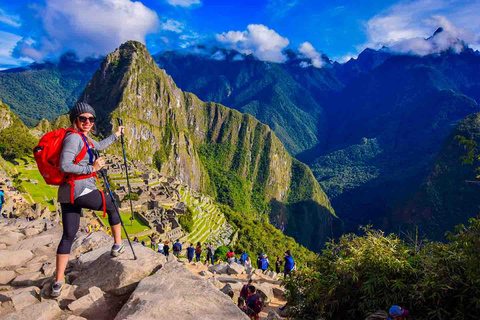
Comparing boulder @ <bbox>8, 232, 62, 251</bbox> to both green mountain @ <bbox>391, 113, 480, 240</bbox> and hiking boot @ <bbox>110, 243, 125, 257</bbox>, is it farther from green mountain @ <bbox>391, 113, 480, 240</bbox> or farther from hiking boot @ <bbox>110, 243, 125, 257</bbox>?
green mountain @ <bbox>391, 113, 480, 240</bbox>

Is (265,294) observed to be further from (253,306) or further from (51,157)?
(51,157)

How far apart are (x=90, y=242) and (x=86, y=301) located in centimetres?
377

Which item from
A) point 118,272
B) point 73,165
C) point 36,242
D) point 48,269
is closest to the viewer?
point 73,165

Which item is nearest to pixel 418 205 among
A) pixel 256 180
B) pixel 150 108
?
pixel 256 180

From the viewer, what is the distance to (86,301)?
13.4 feet

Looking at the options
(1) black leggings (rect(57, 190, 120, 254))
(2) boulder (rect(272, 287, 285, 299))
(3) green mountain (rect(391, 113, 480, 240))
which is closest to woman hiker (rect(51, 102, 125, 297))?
(1) black leggings (rect(57, 190, 120, 254))

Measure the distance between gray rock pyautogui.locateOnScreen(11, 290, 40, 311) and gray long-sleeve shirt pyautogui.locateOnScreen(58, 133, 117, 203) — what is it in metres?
1.54

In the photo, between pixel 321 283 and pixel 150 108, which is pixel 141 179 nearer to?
pixel 321 283

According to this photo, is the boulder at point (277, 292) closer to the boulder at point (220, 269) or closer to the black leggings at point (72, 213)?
the boulder at point (220, 269)

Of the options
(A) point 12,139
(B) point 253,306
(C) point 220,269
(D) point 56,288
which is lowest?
(C) point 220,269

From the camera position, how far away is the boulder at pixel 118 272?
448 centimetres

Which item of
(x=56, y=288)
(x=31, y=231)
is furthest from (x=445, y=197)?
(x=56, y=288)

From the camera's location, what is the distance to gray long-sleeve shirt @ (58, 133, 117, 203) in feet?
12.3

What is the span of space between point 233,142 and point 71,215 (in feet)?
587
